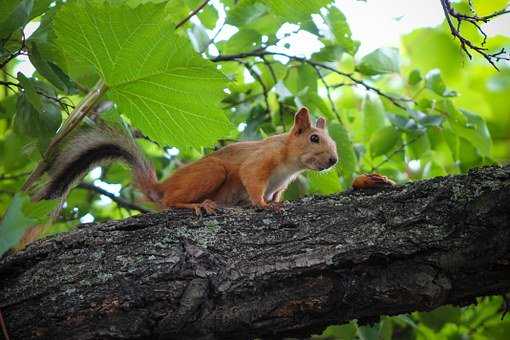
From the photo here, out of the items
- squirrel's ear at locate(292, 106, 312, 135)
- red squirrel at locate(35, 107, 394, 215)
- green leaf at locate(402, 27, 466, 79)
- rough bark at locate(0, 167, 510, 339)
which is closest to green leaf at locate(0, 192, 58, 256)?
rough bark at locate(0, 167, 510, 339)

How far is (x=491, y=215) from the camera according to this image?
1.83 meters

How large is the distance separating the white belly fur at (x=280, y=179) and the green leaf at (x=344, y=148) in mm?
362

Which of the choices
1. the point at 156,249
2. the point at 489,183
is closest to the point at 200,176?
the point at 156,249

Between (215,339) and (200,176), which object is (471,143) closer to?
(200,176)

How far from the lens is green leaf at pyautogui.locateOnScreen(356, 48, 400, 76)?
3.19 m

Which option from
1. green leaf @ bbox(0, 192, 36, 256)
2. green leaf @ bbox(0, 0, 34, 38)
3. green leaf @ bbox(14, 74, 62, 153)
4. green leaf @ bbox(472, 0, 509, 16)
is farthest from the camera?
green leaf @ bbox(472, 0, 509, 16)

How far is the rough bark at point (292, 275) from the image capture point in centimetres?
182

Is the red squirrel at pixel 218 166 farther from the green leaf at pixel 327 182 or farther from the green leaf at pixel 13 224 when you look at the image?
the green leaf at pixel 13 224

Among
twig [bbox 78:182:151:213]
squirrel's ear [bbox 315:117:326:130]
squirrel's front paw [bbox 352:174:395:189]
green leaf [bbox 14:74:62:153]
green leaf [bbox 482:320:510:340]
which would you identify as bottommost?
green leaf [bbox 482:320:510:340]

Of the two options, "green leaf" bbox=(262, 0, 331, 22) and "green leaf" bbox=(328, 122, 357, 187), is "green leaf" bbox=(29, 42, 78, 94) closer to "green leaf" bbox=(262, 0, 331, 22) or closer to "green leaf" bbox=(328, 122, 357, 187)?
"green leaf" bbox=(262, 0, 331, 22)

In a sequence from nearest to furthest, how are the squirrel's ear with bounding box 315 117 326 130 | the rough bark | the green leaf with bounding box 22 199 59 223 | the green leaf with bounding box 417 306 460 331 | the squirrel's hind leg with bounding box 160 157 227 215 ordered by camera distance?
the green leaf with bounding box 22 199 59 223 → the rough bark → the squirrel's hind leg with bounding box 160 157 227 215 → the green leaf with bounding box 417 306 460 331 → the squirrel's ear with bounding box 315 117 326 130

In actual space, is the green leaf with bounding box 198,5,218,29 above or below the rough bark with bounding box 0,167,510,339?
above

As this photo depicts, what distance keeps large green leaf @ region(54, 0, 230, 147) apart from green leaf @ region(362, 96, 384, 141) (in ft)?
4.53

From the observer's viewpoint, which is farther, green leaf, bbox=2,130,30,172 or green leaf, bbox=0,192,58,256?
green leaf, bbox=2,130,30,172
